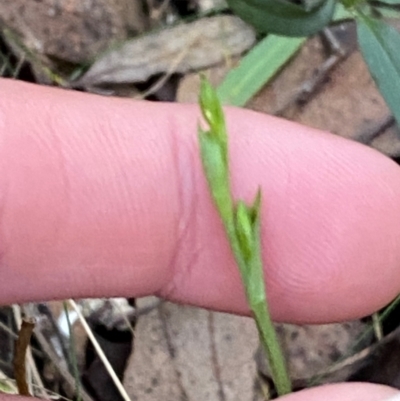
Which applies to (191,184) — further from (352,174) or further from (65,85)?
(65,85)

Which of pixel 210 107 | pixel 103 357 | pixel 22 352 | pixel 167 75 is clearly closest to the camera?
pixel 210 107

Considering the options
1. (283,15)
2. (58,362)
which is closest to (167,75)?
(283,15)

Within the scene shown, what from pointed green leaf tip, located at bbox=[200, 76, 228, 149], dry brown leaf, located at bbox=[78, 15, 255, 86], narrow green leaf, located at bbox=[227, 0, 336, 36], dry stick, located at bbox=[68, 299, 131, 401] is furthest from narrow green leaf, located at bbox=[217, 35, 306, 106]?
pointed green leaf tip, located at bbox=[200, 76, 228, 149]

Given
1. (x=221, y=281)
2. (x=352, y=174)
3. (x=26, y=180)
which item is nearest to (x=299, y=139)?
(x=352, y=174)

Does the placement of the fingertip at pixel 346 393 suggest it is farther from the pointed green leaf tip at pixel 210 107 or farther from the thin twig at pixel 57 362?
the thin twig at pixel 57 362

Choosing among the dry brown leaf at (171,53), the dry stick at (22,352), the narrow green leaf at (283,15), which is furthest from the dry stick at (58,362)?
the narrow green leaf at (283,15)

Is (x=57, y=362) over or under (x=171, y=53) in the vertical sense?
under

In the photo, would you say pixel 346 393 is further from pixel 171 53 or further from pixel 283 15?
pixel 171 53

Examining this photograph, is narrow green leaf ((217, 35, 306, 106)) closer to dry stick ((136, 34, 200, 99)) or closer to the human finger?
dry stick ((136, 34, 200, 99))
